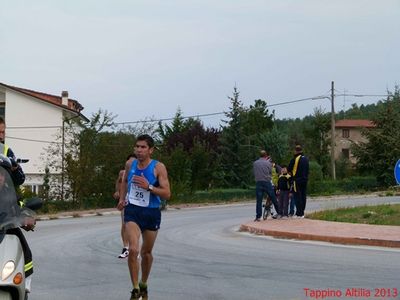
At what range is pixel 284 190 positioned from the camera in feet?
64.1

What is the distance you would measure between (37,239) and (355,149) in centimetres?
4371

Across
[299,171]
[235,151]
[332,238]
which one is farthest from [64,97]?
[332,238]

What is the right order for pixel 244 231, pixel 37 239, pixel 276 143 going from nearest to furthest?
pixel 37 239, pixel 244 231, pixel 276 143

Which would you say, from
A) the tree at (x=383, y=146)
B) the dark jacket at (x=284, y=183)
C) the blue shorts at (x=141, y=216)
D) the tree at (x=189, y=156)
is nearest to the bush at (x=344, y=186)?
the tree at (x=383, y=146)

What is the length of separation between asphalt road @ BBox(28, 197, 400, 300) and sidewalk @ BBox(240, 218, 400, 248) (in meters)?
0.41

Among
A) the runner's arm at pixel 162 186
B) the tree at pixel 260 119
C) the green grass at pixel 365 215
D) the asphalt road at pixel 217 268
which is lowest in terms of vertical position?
the asphalt road at pixel 217 268

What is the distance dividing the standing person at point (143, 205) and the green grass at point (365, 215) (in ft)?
33.0

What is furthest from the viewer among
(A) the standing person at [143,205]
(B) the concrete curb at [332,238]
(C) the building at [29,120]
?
(C) the building at [29,120]

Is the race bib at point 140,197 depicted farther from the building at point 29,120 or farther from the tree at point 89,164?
the building at point 29,120

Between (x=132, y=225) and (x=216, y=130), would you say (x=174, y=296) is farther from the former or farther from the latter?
(x=216, y=130)

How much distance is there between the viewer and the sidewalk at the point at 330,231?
14109mm

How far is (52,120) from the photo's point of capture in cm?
5741

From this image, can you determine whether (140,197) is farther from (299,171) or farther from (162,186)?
(299,171)

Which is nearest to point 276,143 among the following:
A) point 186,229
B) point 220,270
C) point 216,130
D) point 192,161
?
point 216,130
